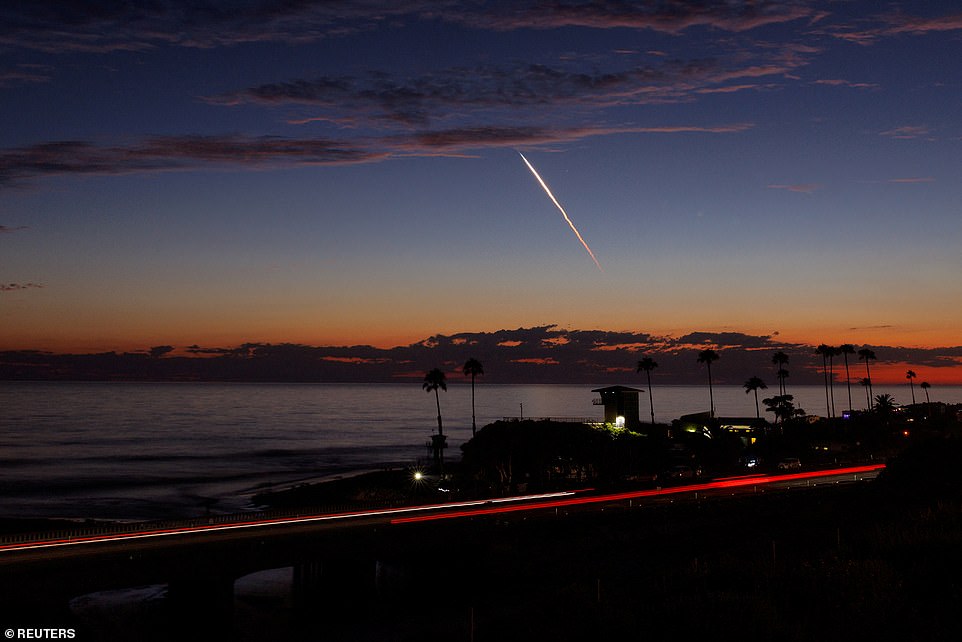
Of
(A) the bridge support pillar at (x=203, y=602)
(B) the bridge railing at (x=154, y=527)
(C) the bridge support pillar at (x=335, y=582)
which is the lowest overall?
(C) the bridge support pillar at (x=335, y=582)

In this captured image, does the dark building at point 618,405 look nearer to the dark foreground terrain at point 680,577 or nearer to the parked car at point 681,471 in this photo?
the parked car at point 681,471

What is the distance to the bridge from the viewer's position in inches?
1265

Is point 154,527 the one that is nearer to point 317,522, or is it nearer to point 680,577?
point 317,522

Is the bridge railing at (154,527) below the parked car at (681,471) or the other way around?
the other way around

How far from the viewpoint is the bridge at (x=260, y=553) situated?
32125 mm

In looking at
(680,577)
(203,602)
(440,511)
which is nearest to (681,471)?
(440,511)

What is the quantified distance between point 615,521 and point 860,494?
18.2 meters

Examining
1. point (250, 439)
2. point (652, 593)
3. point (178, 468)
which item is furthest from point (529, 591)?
point (250, 439)

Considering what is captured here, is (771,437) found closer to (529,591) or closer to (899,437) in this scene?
(899,437)

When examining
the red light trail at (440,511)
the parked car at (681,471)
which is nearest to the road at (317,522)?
the red light trail at (440,511)

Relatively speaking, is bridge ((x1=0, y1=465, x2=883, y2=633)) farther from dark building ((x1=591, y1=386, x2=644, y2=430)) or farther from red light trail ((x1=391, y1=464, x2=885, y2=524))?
dark building ((x1=591, y1=386, x2=644, y2=430))

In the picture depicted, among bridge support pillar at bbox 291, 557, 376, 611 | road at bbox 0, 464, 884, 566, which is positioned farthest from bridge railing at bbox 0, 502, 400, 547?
bridge support pillar at bbox 291, 557, 376, 611

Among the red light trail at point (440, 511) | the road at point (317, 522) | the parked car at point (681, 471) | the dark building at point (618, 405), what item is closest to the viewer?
the road at point (317, 522)

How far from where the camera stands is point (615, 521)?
50812 millimetres
